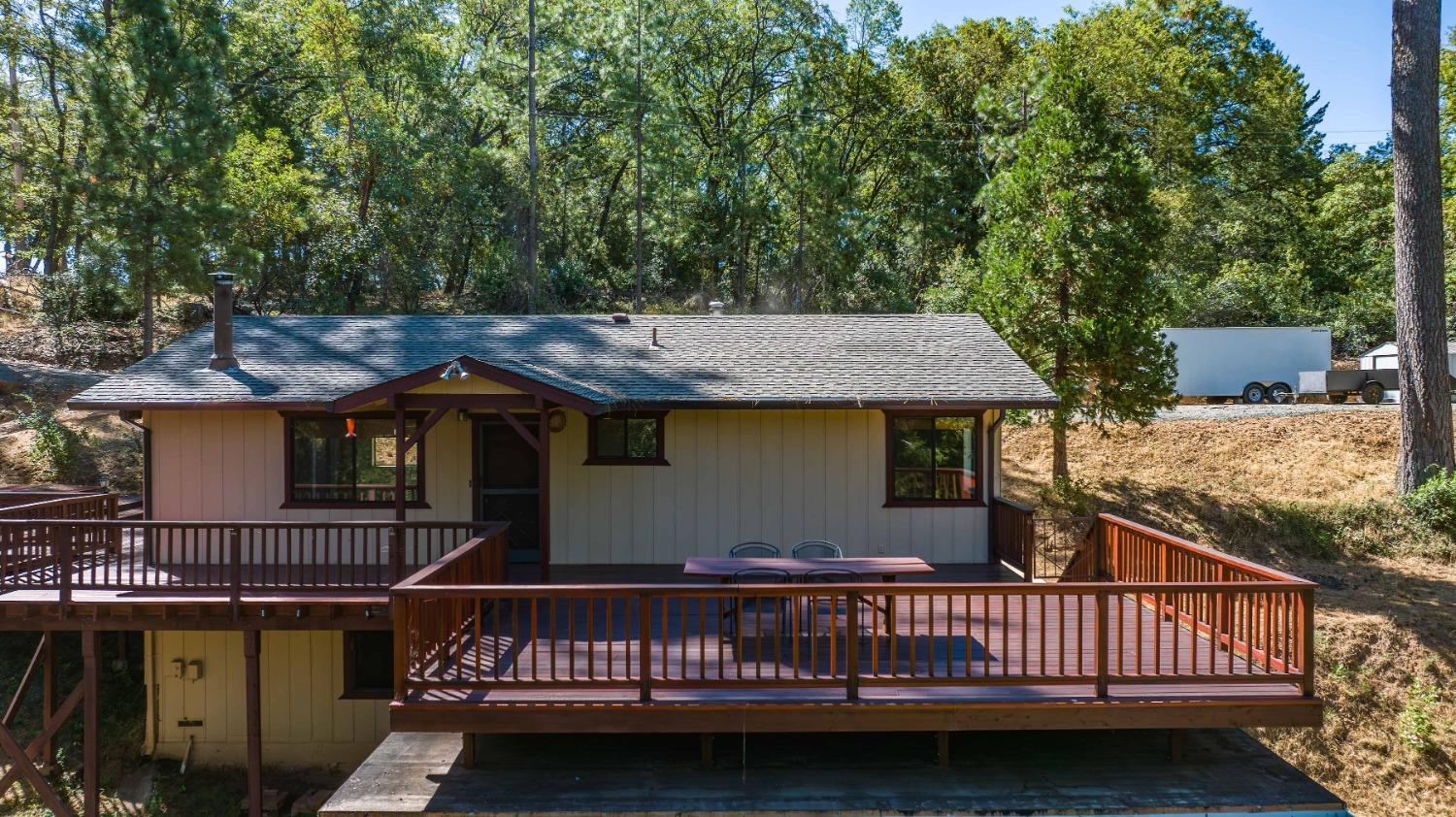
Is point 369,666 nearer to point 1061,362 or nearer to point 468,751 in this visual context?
point 468,751

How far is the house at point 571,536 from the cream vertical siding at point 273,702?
0.02m

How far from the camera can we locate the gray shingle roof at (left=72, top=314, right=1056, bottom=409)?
30.0ft

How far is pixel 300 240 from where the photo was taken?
23.2 metres

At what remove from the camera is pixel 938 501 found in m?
9.86

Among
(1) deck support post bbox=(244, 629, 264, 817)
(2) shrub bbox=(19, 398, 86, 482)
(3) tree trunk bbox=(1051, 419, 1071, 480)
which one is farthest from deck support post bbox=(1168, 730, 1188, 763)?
(2) shrub bbox=(19, 398, 86, 482)

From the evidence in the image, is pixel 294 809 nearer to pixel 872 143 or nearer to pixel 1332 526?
pixel 1332 526

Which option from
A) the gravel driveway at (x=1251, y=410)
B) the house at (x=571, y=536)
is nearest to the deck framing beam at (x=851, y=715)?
the house at (x=571, y=536)

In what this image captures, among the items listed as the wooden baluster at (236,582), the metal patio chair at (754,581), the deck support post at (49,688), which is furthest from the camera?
the deck support post at (49,688)

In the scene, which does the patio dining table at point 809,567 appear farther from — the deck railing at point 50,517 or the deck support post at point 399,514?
the deck railing at point 50,517

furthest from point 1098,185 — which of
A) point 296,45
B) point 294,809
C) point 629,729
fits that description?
point 296,45

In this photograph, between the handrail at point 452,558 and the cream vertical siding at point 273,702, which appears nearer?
the handrail at point 452,558

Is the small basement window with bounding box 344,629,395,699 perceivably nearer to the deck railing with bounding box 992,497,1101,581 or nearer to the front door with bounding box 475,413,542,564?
the front door with bounding box 475,413,542,564

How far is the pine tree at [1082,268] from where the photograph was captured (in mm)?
14164

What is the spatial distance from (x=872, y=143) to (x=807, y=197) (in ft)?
16.4
